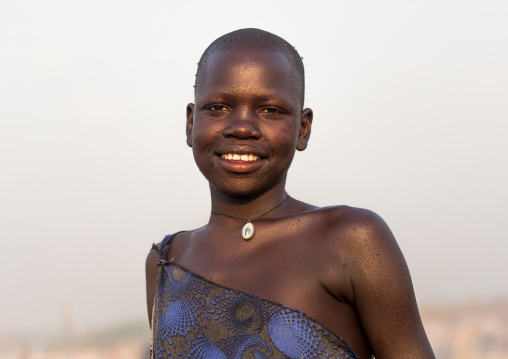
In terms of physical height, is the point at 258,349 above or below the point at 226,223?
below

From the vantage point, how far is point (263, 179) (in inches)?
125

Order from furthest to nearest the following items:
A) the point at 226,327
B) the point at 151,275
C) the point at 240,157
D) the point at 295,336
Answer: the point at 151,275
the point at 240,157
the point at 226,327
the point at 295,336

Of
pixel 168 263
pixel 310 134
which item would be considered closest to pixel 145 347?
pixel 168 263

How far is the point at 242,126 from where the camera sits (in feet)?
10.2

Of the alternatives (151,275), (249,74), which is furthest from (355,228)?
(151,275)

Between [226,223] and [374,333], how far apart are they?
0.73 m

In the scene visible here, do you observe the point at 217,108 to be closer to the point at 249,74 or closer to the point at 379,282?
the point at 249,74

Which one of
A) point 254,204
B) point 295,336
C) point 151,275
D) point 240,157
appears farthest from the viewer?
point 151,275

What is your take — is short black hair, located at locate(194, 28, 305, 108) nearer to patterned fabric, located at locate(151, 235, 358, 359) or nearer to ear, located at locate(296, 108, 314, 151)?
ear, located at locate(296, 108, 314, 151)

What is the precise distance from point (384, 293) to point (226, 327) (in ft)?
1.92

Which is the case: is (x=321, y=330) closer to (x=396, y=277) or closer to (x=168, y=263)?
(x=396, y=277)

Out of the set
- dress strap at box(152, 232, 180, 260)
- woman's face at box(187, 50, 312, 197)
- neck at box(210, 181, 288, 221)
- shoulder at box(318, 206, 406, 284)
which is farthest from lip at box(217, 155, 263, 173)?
dress strap at box(152, 232, 180, 260)

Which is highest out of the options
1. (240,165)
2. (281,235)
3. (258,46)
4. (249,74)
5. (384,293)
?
(258,46)

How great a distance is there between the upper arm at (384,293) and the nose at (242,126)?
498mm
